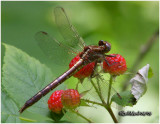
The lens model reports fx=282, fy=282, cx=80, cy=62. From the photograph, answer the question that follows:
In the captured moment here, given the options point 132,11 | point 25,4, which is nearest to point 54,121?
point 132,11

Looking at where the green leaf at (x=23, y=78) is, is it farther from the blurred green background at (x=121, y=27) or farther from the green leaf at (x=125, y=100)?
the blurred green background at (x=121, y=27)

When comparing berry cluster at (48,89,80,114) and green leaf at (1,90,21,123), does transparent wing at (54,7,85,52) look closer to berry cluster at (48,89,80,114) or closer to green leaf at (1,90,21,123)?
berry cluster at (48,89,80,114)

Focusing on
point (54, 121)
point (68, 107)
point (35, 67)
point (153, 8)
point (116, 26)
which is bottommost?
point (54, 121)

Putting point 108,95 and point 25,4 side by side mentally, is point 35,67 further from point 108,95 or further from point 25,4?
point 25,4

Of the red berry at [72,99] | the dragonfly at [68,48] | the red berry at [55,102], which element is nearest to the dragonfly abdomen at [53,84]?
the dragonfly at [68,48]

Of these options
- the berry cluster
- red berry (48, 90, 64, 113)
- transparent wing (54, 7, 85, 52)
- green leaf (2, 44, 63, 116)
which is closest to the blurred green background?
transparent wing (54, 7, 85, 52)

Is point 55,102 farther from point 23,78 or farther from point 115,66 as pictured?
point 115,66
